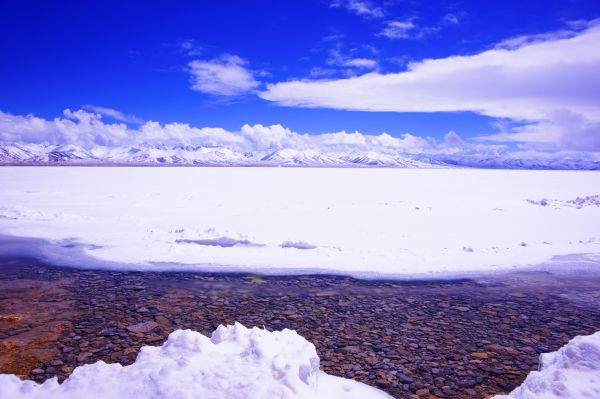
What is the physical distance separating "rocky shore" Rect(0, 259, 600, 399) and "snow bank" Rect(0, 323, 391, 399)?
89cm

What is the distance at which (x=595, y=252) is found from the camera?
11500 millimetres

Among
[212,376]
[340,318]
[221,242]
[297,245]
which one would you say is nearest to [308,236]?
[297,245]

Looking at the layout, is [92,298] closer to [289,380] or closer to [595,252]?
[289,380]

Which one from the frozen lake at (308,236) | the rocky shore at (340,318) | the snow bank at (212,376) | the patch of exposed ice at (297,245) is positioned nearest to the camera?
the snow bank at (212,376)

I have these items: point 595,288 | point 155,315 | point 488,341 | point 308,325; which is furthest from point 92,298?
point 595,288

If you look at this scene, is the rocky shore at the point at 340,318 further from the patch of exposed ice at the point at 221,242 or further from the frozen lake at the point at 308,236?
the patch of exposed ice at the point at 221,242

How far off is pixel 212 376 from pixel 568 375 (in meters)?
3.25

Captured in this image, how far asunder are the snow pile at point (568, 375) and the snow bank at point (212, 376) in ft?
4.59

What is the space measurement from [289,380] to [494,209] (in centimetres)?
1892

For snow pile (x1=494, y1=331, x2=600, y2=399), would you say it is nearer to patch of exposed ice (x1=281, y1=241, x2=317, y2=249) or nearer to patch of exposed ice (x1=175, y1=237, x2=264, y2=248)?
patch of exposed ice (x1=281, y1=241, x2=317, y2=249)

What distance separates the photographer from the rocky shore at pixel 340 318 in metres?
5.07

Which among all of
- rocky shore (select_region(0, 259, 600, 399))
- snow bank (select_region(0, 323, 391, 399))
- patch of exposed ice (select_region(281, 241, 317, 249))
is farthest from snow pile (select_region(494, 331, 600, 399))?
patch of exposed ice (select_region(281, 241, 317, 249))

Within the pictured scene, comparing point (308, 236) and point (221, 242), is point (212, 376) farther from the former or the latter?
point (308, 236)

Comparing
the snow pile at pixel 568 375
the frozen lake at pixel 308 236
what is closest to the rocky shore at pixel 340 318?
the snow pile at pixel 568 375
